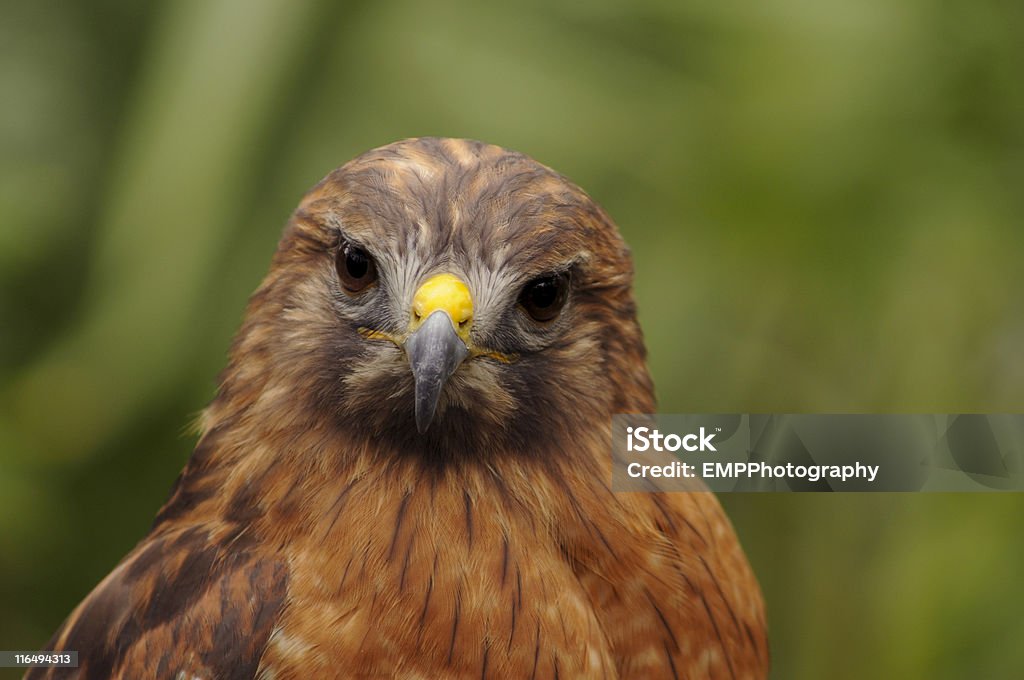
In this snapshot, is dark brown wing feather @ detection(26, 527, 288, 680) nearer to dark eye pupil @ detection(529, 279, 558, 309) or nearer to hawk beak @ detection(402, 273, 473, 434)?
hawk beak @ detection(402, 273, 473, 434)

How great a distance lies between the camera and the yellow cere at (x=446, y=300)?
1030 mm

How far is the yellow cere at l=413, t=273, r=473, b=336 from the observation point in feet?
3.38

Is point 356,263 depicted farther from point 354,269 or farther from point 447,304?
point 447,304

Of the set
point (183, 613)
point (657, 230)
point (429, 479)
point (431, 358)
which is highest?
point (657, 230)

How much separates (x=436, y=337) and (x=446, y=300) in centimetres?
4

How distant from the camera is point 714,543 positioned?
125cm

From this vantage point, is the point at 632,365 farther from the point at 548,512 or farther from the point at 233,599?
the point at 233,599

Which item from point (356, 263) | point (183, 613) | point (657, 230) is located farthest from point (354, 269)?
point (657, 230)

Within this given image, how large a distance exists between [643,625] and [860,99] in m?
0.90

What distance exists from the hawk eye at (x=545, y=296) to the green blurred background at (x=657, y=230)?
1.78 feet

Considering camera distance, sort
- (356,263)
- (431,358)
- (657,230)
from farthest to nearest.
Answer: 1. (657,230)
2. (356,263)
3. (431,358)

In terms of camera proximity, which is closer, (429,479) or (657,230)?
(429,479)

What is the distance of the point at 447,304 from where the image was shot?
1031 mm

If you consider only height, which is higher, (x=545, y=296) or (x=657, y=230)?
(x=657, y=230)
